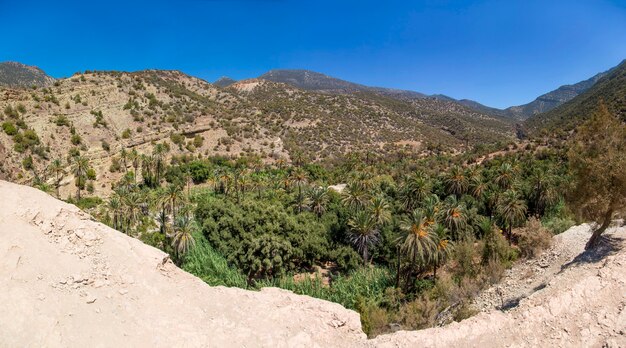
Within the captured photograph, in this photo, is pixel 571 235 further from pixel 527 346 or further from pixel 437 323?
pixel 527 346

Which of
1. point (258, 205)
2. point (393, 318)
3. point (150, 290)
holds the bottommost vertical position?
point (393, 318)

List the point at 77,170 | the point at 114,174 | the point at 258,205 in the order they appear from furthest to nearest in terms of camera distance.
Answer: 1. the point at 114,174
2. the point at 77,170
3. the point at 258,205

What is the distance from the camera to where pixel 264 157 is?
86688 millimetres

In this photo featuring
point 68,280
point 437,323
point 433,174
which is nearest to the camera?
point 68,280


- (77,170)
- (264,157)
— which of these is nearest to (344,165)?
(264,157)

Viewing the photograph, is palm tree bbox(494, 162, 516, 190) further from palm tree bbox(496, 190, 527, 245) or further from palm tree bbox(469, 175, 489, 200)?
palm tree bbox(496, 190, 527, 245)

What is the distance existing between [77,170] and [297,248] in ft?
116

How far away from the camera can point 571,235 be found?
1030 inches

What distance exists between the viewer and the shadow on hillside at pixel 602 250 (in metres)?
16.8

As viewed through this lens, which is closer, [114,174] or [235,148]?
[114,174]

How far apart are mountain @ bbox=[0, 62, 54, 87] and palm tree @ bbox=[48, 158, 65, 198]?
2632 inches

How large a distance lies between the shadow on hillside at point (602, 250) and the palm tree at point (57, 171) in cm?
5874

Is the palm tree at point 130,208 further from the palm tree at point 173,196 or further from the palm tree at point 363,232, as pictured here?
the palm tree at point 363,232

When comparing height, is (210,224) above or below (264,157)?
below
